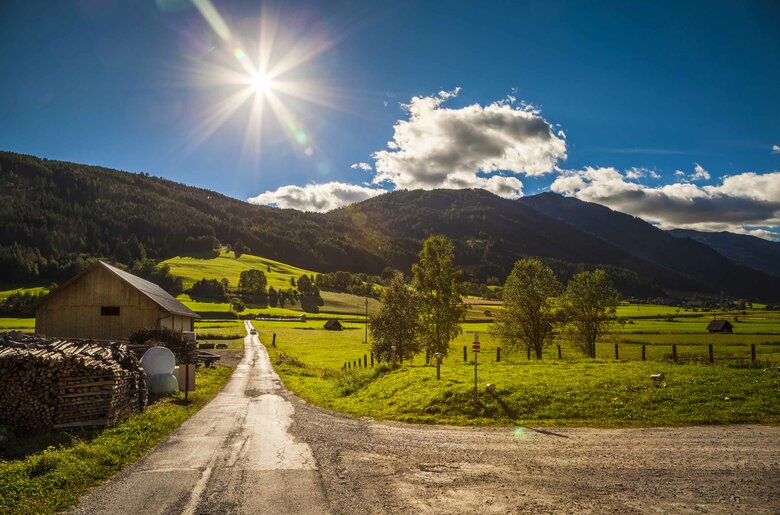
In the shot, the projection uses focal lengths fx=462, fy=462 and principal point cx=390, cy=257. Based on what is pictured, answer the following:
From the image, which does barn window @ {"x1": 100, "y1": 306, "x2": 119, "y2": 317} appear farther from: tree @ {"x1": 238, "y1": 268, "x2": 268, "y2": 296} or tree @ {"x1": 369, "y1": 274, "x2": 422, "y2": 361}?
tree @ {"x1": 238, "y1": 268, "x2": 268, "y2": 296}

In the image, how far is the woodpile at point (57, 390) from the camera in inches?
664

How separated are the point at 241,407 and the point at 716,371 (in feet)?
82.4

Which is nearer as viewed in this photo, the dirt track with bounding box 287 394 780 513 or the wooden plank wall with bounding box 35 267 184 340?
the dirt track with bounding box 287 394 780 513

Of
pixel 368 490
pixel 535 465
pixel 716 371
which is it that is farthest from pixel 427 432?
pixel 716 371

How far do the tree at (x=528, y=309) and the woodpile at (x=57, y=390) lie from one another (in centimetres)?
4238

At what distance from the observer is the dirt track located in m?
10.1

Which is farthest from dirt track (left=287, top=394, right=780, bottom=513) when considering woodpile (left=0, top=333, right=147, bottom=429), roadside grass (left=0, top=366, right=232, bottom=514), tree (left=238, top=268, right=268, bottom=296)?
tree (left=238, top=268, right=268, bottom=296)

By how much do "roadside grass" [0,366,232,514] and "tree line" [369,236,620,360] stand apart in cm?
2842

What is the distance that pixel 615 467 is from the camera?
12.6m

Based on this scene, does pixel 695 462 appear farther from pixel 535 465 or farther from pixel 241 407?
pixel 241 407

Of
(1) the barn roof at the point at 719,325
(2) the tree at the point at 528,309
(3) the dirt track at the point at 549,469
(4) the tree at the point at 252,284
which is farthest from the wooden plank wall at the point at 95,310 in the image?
(4) the tree at the point at 252,284

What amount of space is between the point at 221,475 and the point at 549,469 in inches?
349

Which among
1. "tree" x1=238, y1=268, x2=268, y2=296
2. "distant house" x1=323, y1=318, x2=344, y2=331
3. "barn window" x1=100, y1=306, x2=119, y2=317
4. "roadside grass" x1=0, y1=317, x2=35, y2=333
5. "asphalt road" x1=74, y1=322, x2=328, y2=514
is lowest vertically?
"distant house" x1=323, y1=318, x2=344, y2=331

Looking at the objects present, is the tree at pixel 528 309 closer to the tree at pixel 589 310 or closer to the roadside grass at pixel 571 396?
the tree at pixel 589 310
